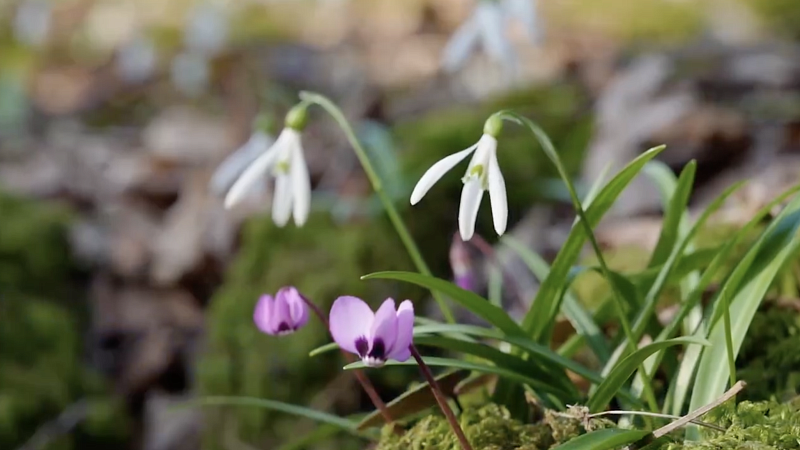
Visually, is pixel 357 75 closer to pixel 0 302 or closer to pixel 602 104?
pixel 602 104

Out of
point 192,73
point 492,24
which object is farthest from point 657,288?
point 192,73

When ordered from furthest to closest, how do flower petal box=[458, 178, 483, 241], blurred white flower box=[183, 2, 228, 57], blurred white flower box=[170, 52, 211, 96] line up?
→ blurred white flower box=[170, 52, 211, 96] < blurred white flower box=[183, 2, 228, 57] < flower petal box=[458, 178, 483, 241]

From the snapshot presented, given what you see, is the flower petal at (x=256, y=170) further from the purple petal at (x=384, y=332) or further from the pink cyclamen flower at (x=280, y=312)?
the purple petal at (x=384, y=332)

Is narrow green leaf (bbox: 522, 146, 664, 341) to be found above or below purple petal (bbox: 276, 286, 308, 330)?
below

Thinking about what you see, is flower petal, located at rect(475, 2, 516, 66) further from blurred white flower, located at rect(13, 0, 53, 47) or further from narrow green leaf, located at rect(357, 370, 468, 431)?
blurred white flower, located at rect(13, 0, 53, 47)

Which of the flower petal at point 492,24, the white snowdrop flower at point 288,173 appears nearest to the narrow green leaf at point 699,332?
the white snowdrop flower at point 288,173

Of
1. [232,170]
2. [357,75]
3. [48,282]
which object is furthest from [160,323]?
[357,75]

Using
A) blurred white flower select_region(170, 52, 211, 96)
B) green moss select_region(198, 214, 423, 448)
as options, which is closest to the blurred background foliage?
green moss select_region(198, 214, 423, 448)
